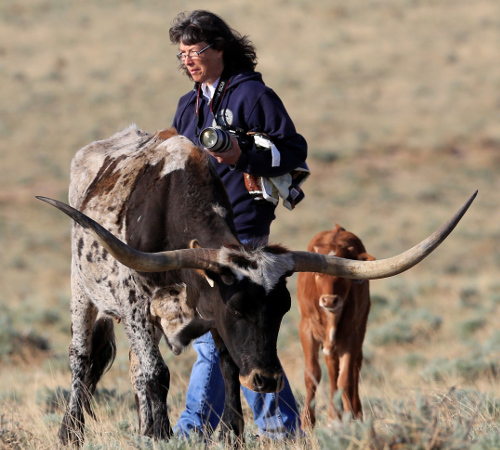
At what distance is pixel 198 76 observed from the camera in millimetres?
5559

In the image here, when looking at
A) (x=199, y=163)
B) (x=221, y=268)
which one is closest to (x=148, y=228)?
(x=199, y=163)

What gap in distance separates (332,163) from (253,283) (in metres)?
29.3

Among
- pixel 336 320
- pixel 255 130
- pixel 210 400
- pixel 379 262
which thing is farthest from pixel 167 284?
pixel 336 320

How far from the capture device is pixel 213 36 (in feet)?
18.1

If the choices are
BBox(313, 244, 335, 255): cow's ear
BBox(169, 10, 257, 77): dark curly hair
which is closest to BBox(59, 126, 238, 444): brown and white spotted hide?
BBox(169, 10, 257, 77): dark curly hair

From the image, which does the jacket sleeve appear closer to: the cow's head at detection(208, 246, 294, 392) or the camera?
the camera

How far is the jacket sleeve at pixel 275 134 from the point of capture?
17.0 feet

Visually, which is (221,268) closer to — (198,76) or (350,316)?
(198,76)

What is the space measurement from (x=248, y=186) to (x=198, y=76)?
834 mm

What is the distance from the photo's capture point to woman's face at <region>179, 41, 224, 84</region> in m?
5.50

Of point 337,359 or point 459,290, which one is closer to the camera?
point 337,359

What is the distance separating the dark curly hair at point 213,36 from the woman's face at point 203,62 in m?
0.03

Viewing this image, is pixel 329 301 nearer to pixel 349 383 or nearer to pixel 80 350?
pixel 349 383

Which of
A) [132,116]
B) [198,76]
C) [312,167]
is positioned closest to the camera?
[198,76]
